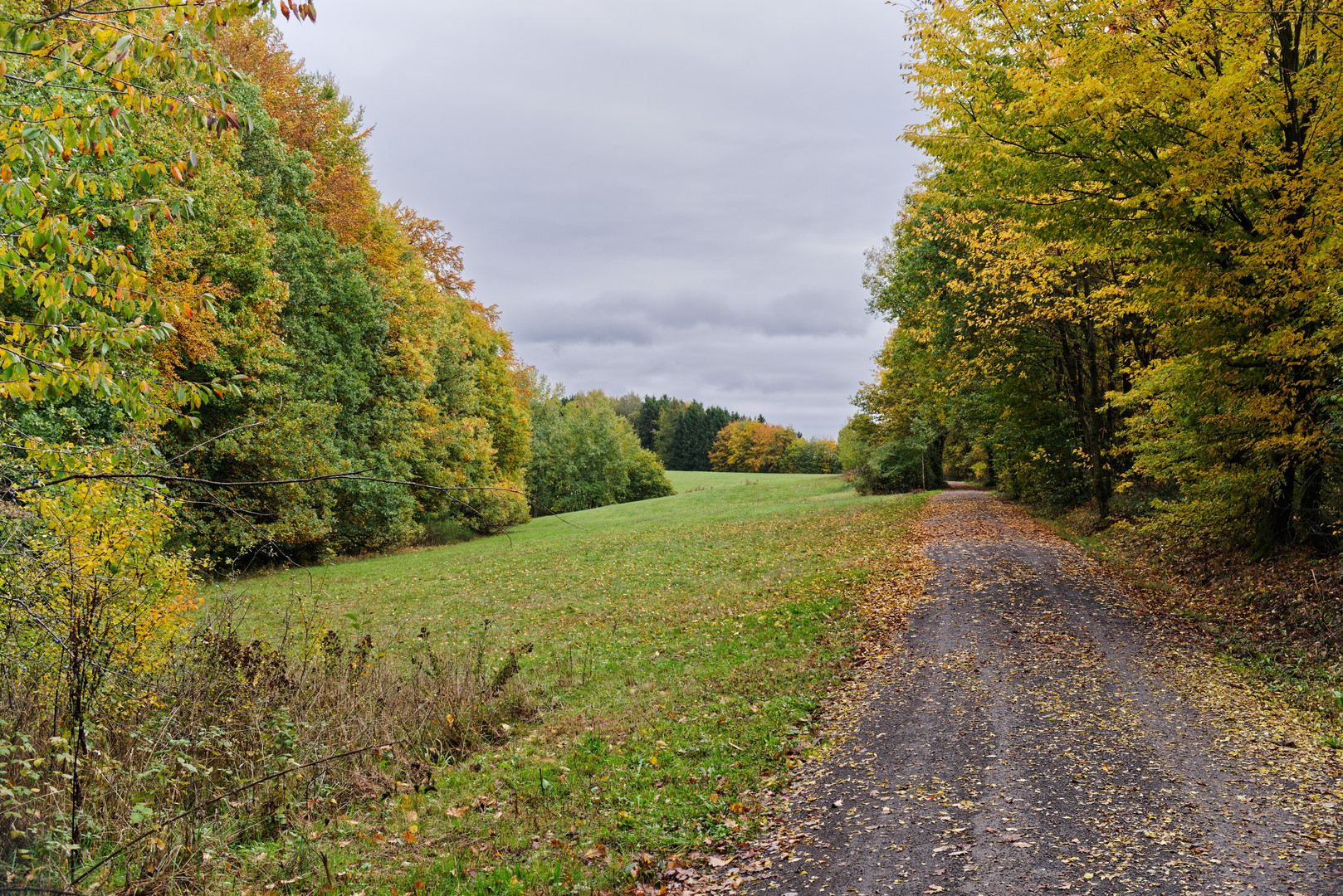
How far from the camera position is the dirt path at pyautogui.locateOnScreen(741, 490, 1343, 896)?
4902 mm

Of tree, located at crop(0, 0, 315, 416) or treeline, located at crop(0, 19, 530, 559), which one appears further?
treeline, located at crop(0, 19, 530, 559)

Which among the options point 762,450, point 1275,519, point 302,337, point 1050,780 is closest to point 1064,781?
point 1050,780

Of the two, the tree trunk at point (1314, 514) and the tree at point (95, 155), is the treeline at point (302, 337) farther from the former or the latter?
the tree trunk at point (1314, 514)

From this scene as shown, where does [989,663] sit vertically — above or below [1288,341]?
below

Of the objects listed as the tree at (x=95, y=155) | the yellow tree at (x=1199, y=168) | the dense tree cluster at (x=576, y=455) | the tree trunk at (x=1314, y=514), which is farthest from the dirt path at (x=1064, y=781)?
the dense tree cluster at (x=576, y=455)

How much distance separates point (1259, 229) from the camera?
943 centimetres

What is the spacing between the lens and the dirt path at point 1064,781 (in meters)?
4.90

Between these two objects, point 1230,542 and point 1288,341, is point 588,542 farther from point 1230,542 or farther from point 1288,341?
point 1288,341

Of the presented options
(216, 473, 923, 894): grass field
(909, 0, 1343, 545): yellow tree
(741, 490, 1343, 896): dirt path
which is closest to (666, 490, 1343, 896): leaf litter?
(741, 490, 1343, 896): dirt path

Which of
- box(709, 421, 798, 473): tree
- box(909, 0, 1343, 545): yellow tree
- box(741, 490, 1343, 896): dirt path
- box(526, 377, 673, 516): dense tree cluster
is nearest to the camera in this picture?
box(741, 490, 1343, 896): dirt path

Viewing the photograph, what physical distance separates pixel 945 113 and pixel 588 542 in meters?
20.0

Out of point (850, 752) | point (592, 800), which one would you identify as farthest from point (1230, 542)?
point (592, 800)

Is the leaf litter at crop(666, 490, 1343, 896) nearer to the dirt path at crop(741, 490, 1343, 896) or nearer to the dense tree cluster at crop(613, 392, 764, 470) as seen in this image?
the dirt path at crop(741, 490, 1343, 896)

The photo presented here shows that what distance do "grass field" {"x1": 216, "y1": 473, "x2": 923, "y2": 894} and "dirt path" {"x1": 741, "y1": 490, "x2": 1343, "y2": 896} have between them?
916mm
